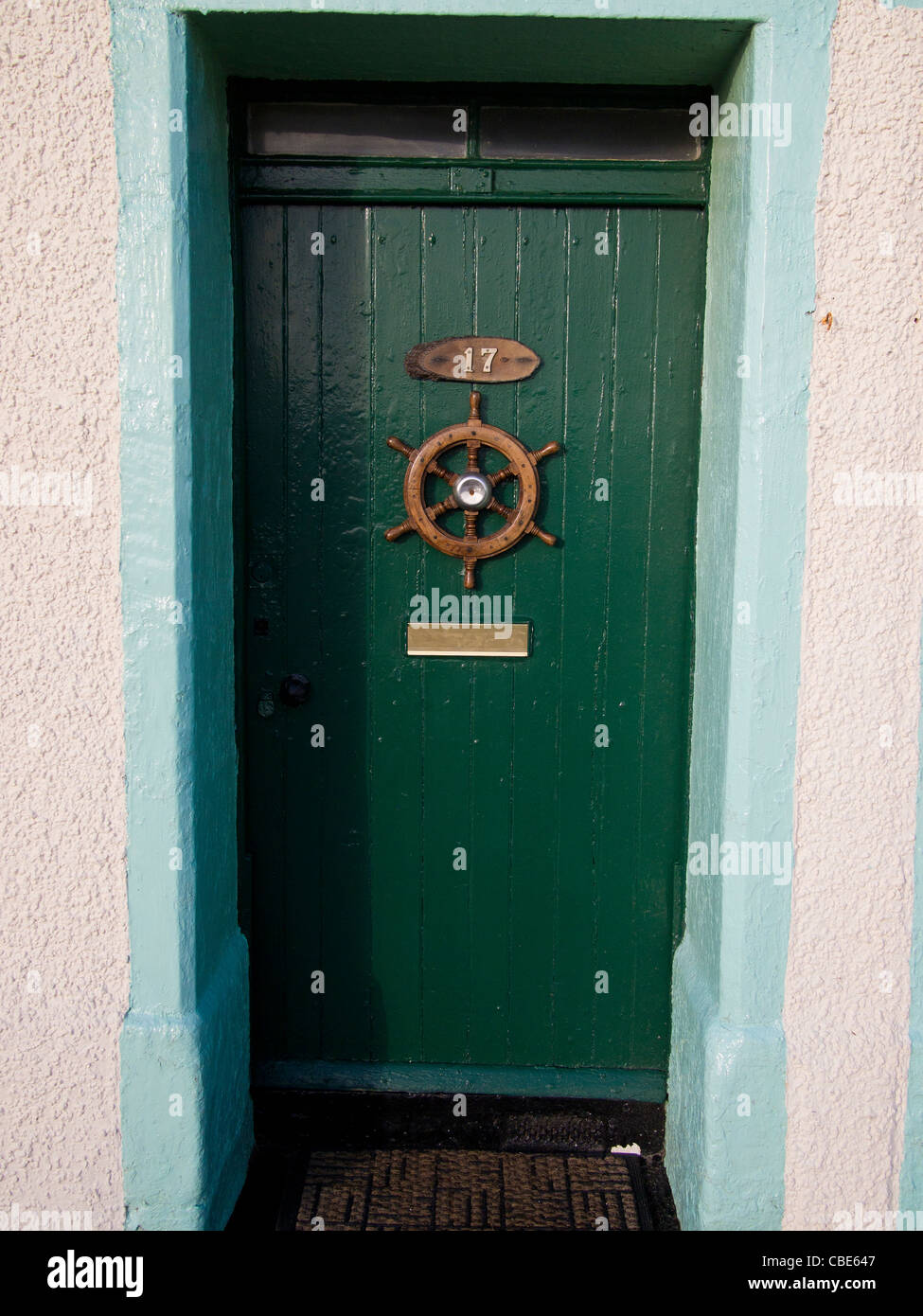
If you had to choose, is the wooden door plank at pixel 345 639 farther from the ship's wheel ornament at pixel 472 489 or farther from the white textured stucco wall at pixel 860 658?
the white textured stucco wall at pixel 860 658

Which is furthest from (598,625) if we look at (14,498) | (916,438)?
(14,498)

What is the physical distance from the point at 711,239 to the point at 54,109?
1.75 metres

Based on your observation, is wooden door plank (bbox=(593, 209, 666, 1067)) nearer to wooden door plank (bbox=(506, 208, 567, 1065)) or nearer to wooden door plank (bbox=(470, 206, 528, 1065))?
wooden door plank (bbox=(506, 208, 567, 1065))

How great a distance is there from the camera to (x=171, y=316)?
2.35 m

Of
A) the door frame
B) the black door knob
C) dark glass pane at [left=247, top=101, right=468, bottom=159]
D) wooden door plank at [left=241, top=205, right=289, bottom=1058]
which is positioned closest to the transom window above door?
dark glass pane at [left=247, top=101, right=468, bottom=159]

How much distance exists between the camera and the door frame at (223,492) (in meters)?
2.31

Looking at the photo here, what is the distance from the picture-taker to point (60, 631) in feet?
8.01

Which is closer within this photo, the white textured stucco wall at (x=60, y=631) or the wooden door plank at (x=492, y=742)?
the white textured stucco wall at (x=60, y=631)

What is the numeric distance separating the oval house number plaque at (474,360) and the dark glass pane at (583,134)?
528mm

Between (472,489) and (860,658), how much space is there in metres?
1.16

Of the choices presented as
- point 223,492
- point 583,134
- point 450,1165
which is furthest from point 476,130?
point 450,1165

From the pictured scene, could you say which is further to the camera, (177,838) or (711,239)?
(711,239)

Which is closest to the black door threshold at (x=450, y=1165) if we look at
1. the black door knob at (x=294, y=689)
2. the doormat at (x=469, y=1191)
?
the doormat at (x=469, y=1191)
